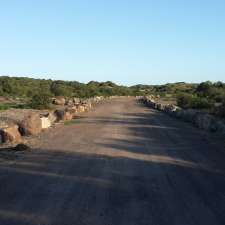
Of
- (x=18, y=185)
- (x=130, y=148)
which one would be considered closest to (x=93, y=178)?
(x=18, y=185)

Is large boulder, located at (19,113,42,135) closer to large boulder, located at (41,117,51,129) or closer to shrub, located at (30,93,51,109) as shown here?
large boulder, located at (41,117,51,129)

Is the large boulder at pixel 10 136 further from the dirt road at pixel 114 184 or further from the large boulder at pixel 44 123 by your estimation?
the large boulder at pixel 44 123

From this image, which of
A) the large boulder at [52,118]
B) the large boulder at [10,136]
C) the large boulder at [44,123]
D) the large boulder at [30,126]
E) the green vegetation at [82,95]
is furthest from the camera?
the green vegetation at [82,95]

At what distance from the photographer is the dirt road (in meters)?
9.87

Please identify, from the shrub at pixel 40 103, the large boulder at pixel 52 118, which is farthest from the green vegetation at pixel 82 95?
the large boulder at pixel 52 118

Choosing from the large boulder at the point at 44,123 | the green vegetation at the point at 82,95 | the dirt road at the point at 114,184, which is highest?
the dirt road at the point at 114,184

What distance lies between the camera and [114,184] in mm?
12859

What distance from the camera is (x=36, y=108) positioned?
5544cm

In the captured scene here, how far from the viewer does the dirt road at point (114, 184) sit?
32.4 ft

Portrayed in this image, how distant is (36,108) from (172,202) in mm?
45407

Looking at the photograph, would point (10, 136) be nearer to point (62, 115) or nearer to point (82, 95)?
point (62, 115)

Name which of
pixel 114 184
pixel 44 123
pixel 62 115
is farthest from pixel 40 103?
pixel 114 184

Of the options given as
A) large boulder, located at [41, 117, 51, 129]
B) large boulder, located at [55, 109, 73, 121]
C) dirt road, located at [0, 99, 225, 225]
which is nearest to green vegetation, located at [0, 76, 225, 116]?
large boulder, located at [55, 109, 73, 121]

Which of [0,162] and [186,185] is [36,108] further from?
[186,185]
